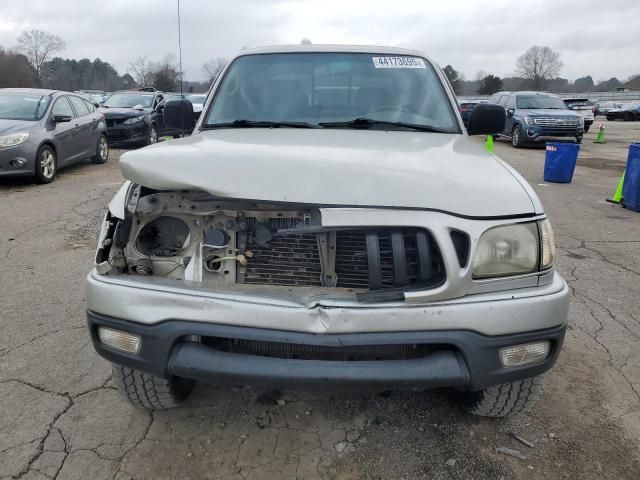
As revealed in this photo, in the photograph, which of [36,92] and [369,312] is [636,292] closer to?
[369,312]

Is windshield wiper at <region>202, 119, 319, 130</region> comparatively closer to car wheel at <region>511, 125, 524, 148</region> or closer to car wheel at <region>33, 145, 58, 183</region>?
car wheel at <region>33, 145, 58, 183</region>

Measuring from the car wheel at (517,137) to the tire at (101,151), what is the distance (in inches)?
474

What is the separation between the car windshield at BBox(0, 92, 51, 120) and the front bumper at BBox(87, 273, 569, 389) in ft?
26.7

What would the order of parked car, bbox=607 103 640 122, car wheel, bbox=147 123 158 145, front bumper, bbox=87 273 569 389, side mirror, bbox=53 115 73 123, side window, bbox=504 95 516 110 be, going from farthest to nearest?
parked car, bbox=607 103 640 122, side window, bbox=504 95 516 110, car wheel, bbox=147 123 158 145, side mirror, bbox=53 115 73 123, front bumper, bbox=87 273 569 389

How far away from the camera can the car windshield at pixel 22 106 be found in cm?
845

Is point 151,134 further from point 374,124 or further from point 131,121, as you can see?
point 374,124

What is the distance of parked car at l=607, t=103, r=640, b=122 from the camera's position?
3538 centimetres

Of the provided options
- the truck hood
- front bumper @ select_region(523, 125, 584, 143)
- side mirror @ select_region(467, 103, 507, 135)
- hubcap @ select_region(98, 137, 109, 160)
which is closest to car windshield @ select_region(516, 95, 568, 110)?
front bumper @ select_region(523, 125, 584, 143)

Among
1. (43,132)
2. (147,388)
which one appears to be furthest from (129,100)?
(147,388)

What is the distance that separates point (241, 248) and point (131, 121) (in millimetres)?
12239

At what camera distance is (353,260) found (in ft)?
6.68

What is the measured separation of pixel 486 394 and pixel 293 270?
109cm

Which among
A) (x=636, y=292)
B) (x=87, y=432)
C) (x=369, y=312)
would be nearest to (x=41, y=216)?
(x=87, y=432)

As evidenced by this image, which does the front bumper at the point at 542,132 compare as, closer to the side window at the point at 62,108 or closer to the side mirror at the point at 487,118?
the side window at the point at 62,108
